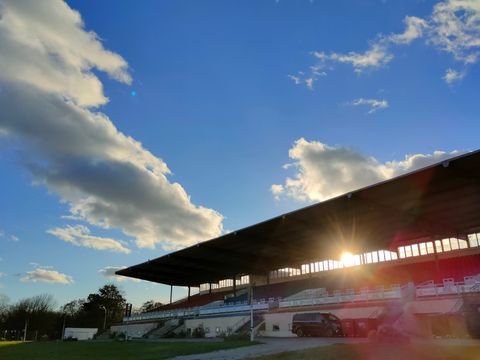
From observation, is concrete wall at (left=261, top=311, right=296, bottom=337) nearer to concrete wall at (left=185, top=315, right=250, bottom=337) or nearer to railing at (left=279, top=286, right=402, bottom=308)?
railing at (left=279, top=286, right=402, bottom=308)

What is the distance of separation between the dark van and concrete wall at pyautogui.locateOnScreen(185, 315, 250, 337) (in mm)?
12439

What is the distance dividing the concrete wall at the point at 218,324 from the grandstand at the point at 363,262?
0.14 m

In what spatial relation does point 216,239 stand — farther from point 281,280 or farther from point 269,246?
point 281,280

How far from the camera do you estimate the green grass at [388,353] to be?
1478cm

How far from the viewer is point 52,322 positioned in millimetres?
99688

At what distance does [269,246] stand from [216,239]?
6.86 metres

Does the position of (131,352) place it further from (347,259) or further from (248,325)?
(347,259)

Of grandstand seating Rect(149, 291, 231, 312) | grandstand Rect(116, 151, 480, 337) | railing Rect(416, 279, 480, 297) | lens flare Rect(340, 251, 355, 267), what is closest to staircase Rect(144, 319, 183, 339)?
grandstand Rect(116, 151, 480, 337)

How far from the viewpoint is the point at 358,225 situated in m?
42.4

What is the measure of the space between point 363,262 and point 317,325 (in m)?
25.9

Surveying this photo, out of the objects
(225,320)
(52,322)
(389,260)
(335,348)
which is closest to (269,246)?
(225,320)

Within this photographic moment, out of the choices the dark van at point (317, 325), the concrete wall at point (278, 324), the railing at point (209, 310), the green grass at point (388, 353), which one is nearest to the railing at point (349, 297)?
the concrete wall at point (278, 324)

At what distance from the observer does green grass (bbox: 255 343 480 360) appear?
48.5ft

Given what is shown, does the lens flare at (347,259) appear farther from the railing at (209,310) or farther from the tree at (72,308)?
the tree at (72,308)
